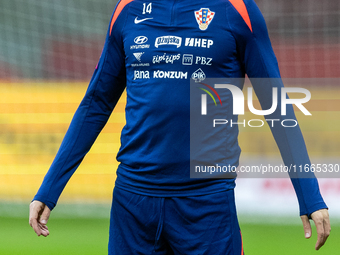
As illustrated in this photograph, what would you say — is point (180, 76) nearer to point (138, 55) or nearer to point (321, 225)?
point (138, 55)

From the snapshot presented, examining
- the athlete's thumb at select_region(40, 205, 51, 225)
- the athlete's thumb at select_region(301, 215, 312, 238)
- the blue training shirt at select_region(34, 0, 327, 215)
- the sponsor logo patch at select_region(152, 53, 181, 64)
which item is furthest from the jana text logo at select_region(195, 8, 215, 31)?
the athlete's thumb at select_region(40, 205, 51, 225)

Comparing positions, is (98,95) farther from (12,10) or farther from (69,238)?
(12,10)

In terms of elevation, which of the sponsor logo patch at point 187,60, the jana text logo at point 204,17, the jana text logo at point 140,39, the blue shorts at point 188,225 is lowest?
the blue shorts at point 188,225

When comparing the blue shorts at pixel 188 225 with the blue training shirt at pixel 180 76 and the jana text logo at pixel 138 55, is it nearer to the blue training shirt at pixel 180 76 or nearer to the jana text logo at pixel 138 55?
the blue training shirt at pixel 180 76

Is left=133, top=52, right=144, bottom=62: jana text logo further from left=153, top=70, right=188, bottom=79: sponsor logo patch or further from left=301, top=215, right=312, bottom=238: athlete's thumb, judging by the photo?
left=301, top=215, right=312, bottom=238: athlete's thumb

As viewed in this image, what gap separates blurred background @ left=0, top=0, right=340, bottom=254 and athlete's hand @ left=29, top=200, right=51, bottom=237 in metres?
1.98

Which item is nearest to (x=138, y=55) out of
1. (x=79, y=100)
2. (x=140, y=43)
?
(x=140, y=43)

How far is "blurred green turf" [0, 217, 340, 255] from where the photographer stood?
3.35 meters

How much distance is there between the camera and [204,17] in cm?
141

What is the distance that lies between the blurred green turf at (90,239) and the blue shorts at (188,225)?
2.01 meters

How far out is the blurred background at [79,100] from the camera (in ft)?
13.7

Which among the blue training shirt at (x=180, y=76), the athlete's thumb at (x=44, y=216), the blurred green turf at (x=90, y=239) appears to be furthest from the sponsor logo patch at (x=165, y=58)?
the blurred green turf at (x=90, y=239)

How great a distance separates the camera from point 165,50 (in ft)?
4.60

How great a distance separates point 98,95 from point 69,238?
232cm
